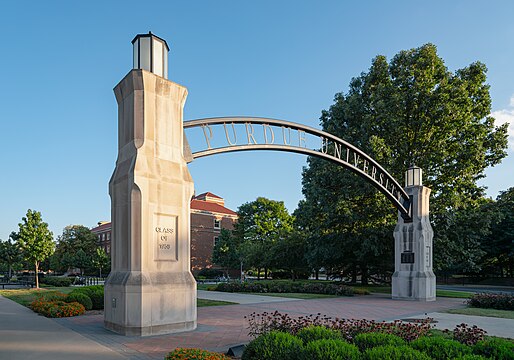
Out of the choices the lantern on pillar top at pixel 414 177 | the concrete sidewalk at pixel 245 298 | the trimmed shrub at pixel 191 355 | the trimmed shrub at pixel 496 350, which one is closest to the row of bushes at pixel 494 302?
the lantern on pillar top at pixel 414 177

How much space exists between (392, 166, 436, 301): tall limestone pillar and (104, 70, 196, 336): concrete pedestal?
13784 millimetres

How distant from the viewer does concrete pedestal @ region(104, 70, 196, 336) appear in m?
10.4

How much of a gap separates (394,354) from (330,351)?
86 cm

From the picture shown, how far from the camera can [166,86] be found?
1154cm

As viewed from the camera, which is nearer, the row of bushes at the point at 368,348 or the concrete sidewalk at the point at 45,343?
the row of bushes at the point at 368,348

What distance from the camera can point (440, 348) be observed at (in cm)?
592

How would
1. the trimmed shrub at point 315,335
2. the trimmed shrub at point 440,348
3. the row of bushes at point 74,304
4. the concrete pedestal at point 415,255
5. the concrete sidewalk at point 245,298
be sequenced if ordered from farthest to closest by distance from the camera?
the concrete pedestal at point 415,255 → the concrete sidewalk at point 245,298 → the row of bushes at point 74,304 → the trimmed shrub at point 315,335 → the trimmed shrub at point 440,348

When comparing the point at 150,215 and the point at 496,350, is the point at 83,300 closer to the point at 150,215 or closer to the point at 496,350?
the point at 150,215

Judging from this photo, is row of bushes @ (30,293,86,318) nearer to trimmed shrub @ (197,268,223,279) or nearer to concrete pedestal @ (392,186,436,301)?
concrete pedestal @ (392,186,436,301)

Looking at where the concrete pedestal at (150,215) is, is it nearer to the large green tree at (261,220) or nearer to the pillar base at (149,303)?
the pillar base at (149,303)

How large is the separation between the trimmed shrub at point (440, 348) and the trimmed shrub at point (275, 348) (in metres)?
1.70

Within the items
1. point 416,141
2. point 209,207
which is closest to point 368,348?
point 416,141

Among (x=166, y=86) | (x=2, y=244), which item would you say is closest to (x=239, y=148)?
(x=166, y=86)

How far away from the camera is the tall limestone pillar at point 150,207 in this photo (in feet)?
34.1
